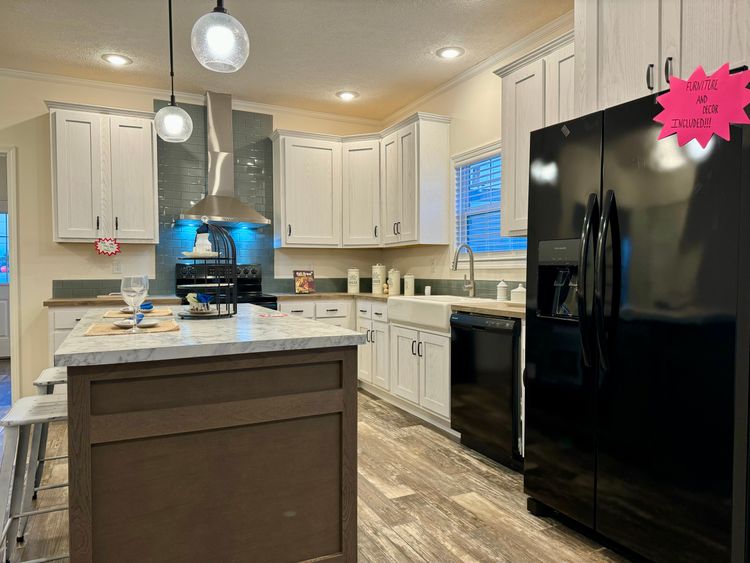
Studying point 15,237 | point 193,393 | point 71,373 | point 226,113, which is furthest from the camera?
point 226,113

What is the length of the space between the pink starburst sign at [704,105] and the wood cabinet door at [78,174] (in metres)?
4.15

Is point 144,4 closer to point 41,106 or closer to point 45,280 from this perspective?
point 41,106

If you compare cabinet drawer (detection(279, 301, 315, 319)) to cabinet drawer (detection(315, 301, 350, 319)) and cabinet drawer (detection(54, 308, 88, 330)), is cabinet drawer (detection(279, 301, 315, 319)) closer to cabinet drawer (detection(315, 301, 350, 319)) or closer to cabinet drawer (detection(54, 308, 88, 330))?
cabinet drawer (detection(315, 301, 350, 319))

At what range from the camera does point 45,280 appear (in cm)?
441

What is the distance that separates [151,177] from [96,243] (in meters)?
0.74


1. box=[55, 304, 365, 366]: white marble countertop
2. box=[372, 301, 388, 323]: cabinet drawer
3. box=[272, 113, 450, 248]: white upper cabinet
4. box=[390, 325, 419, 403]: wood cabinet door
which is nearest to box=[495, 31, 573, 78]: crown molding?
box=[272, 113, 450, 248]: white upper cabinet

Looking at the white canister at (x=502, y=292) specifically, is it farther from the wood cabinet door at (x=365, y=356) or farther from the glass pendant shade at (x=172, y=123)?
the glass pendant shade at (x=172, y=123)

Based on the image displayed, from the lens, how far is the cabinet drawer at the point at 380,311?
4.38 meters

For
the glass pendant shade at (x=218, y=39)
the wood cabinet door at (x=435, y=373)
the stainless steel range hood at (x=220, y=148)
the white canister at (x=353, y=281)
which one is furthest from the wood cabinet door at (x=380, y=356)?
the glass pendant shade at (x=218, y=39)

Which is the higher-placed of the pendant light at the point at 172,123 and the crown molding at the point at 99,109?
the crown molding at the point at 99,109

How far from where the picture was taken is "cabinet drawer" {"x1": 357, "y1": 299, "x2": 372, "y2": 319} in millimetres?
4680

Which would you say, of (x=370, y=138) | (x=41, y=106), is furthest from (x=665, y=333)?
(x=41, y=106)

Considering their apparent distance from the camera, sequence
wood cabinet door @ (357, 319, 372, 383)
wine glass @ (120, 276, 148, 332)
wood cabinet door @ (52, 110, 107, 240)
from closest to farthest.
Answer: wine glass @ (120, 276, 148, 332), wood cabinet door @ (52, 110, 107, 240), wood cabinet door @ (357, 319, 372, 383)

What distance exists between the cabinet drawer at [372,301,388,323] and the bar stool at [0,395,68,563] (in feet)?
8.87
